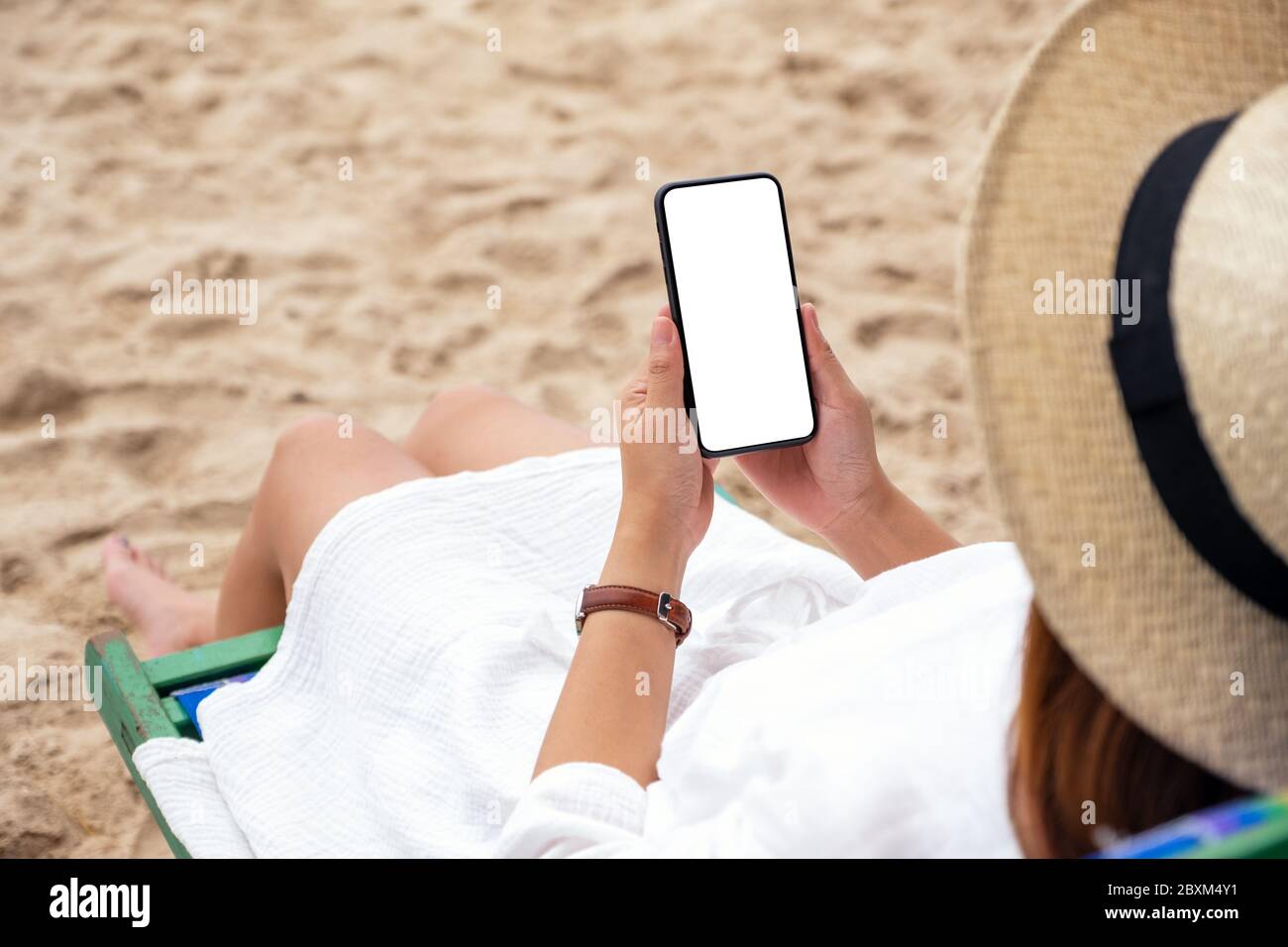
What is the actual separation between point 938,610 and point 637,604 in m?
0.23

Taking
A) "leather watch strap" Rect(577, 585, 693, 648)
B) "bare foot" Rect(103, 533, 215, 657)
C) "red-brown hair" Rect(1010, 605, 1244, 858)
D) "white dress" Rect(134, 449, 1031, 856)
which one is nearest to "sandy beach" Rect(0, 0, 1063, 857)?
"bare foot" Rect(103, 533, 215, 657)

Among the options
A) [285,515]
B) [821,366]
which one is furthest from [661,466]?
[285,515]

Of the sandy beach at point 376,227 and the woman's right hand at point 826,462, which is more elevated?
the sandy beach at point 376,227

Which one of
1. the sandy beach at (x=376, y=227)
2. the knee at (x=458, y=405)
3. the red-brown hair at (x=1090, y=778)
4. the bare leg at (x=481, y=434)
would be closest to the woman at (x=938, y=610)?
the red-brown hair at (x=1090, y=778)

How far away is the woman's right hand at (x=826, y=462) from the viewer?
1.06 meters

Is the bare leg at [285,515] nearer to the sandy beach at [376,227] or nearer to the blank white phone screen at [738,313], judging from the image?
the sandy beach at [376,227]

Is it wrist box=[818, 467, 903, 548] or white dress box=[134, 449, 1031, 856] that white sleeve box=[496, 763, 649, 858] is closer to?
white dress box=[134, 449, 1031, 856]

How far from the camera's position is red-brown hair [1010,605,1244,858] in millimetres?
673

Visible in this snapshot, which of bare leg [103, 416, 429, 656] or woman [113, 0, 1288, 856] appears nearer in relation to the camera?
woman [113, 0, 1288, 856]

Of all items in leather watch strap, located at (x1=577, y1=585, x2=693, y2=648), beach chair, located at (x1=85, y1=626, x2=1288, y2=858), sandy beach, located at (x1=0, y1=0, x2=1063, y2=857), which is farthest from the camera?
sandy beach, located at (x1=0, y1=0, x2=1063, y2=857)

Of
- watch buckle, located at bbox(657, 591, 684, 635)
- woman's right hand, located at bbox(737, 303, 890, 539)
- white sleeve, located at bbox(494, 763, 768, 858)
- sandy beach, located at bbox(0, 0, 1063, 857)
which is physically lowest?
Answer: white sleeve, located at bbox(494, 763, 768, 858)

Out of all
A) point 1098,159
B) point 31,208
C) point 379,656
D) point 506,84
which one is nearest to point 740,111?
point 506,84

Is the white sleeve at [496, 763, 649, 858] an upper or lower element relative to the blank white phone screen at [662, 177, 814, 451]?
lower

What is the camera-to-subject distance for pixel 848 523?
110 centimetres
